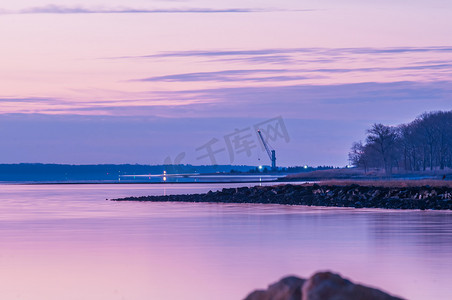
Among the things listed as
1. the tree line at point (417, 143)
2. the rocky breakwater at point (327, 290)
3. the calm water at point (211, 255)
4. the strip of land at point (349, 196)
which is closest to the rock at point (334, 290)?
the rocky breakwater at point (327, 290)

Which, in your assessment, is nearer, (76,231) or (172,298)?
(172,298)

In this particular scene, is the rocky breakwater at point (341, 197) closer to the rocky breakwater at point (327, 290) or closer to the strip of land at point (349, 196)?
the strip of land at point (349, 196)

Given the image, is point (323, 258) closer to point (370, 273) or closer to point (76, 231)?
point (370, 273)

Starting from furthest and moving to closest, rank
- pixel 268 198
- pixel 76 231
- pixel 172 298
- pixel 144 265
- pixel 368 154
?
pixel 368 154, pixel 268 198, pixel 76 231, pixel 144 265, pixel 172 298

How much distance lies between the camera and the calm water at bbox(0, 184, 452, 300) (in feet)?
57.5

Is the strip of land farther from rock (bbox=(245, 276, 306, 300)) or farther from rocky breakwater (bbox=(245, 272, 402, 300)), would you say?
rocky breakwater (bbox=(245, 272, 402, 300))

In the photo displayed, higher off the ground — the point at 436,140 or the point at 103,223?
the point at 436,140

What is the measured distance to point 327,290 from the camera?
9.47 metres

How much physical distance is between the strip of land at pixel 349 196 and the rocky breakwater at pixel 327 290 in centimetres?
3948

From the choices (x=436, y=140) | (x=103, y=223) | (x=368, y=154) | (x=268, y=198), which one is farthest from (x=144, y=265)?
(x=368, y=154)

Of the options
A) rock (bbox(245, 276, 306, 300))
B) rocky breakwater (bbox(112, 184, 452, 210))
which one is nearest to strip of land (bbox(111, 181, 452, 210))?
rocky breakwater (bbox(112, 184, 452, 210))

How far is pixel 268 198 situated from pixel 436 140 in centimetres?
8674

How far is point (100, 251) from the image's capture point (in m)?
25.5

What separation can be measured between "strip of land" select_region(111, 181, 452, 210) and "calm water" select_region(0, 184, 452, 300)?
1104cm
